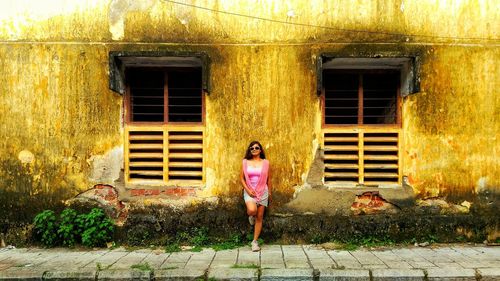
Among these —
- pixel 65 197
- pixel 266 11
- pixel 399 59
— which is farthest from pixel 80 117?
pixel 399 59

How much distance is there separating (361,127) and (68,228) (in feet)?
16.3

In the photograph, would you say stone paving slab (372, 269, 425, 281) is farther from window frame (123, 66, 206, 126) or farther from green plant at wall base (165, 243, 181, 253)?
window frame (123, 66, 206, 126)

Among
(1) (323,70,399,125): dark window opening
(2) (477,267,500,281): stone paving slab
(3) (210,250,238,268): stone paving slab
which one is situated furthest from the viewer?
(1) (323,70,399,125): dark window opening

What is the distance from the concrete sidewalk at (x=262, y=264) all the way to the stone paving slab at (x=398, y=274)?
12mm

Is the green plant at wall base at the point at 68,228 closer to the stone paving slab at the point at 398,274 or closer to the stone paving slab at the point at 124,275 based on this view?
the stone paving slab at the point at 124,275

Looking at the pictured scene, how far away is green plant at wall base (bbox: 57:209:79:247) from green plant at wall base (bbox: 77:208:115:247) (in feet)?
0.32

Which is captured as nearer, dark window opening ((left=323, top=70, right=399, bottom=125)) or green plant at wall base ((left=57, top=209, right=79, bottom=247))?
green plant at wall base ((left=57, top=209, right=79, bottom=247))

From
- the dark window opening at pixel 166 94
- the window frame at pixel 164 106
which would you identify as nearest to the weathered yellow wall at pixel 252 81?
the window frame at pixel 164 106

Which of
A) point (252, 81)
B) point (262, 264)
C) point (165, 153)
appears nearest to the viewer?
point (262, 264)

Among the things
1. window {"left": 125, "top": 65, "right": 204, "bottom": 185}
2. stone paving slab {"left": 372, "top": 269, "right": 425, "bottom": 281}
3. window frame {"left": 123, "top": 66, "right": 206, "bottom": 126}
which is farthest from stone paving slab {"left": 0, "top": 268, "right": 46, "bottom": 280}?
stone paving slab {"left": 372, "top": 269, "right": 425, "bottom": 281}

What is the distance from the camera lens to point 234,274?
16.6 ft

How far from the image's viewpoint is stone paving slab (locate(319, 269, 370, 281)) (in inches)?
198

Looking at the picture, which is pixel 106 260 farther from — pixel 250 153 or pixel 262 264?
pixel 250 153

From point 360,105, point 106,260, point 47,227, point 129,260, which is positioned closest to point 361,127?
point 360,105
